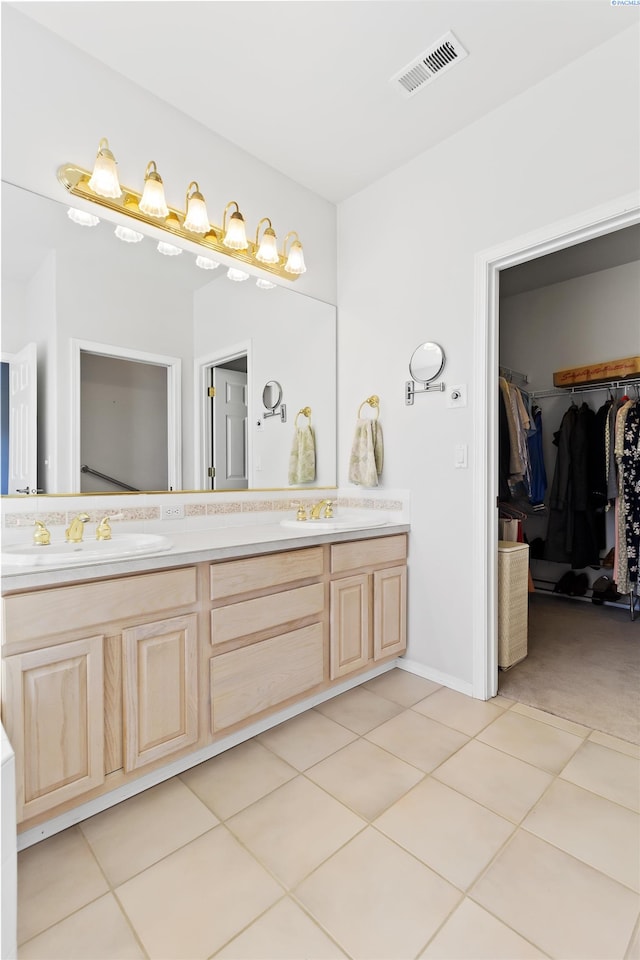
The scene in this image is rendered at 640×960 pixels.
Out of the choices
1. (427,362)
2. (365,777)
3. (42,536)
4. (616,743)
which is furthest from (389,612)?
(42,536)

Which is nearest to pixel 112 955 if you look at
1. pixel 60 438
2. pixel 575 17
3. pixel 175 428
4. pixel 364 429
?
pixel 60 438

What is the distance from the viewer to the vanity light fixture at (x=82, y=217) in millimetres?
1849

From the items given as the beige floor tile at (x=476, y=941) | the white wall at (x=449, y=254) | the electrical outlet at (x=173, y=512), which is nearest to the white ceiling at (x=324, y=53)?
the white wall at (x=449, y=254)

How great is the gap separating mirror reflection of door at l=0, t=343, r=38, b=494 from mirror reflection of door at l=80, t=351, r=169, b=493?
0.17m

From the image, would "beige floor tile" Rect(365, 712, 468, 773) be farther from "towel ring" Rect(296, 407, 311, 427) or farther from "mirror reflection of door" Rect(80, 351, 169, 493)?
"towel ring" Rect(296, 407, 311, 427)

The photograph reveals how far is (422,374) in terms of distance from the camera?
8.16 ft

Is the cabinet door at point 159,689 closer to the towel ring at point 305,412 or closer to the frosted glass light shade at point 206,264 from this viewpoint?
the towel ring at point 305,412

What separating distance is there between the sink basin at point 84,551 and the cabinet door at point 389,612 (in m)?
1.17

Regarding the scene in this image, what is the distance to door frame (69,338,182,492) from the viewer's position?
187 centimetres

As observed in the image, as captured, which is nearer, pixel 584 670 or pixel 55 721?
pixel 55 721

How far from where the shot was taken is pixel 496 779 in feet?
5.54

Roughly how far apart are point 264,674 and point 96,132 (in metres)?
2.26

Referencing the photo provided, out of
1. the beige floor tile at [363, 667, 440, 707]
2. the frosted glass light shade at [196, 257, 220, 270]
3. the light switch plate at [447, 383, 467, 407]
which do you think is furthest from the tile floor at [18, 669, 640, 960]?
the frosted glass light shade at [196, 257, 220, 270]

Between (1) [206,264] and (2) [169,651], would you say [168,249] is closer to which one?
(1) [206,264]
